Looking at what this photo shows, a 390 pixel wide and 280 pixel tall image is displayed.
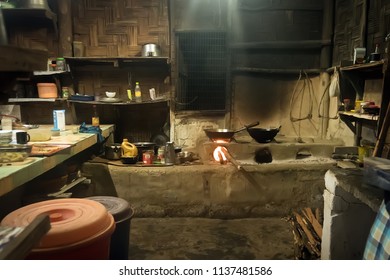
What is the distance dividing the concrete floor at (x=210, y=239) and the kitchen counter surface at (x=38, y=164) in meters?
1.06

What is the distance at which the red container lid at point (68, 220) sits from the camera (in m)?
1.43

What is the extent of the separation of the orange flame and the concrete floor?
695mm

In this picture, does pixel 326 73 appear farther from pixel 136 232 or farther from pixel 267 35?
pixel 136 232

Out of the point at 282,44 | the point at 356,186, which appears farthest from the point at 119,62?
the point at 356,186

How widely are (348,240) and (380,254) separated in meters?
0.65

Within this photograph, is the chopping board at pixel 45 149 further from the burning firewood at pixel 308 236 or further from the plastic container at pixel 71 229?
the burning firewood at pixel 308 236

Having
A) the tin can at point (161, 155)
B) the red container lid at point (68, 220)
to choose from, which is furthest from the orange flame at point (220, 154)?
the red container lid at point (68, 220)

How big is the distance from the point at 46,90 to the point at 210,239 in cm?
277

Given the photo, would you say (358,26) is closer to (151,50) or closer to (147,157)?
(151,50)

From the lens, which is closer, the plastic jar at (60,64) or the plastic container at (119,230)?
the plastic container at (119,230)

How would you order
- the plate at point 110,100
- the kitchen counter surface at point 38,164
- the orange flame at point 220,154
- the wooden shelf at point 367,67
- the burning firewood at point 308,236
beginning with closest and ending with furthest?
the kitchen counter surface at point 38,164, the burning firewood at point 308,236, the wooden shelf at point 367,67, the orange flame at point 220,154, the plate at point 110,100

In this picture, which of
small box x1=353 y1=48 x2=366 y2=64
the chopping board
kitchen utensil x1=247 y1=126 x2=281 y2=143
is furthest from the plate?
small box x1=353 y1=48 x2=366 y2=64

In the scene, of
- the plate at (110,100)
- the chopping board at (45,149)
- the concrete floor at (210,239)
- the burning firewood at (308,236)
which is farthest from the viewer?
the plate at (110,100)

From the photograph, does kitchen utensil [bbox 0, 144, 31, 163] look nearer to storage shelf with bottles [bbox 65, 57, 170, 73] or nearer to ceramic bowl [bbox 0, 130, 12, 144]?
ceramic bowl [bbox 0, 130, 12, 144]
